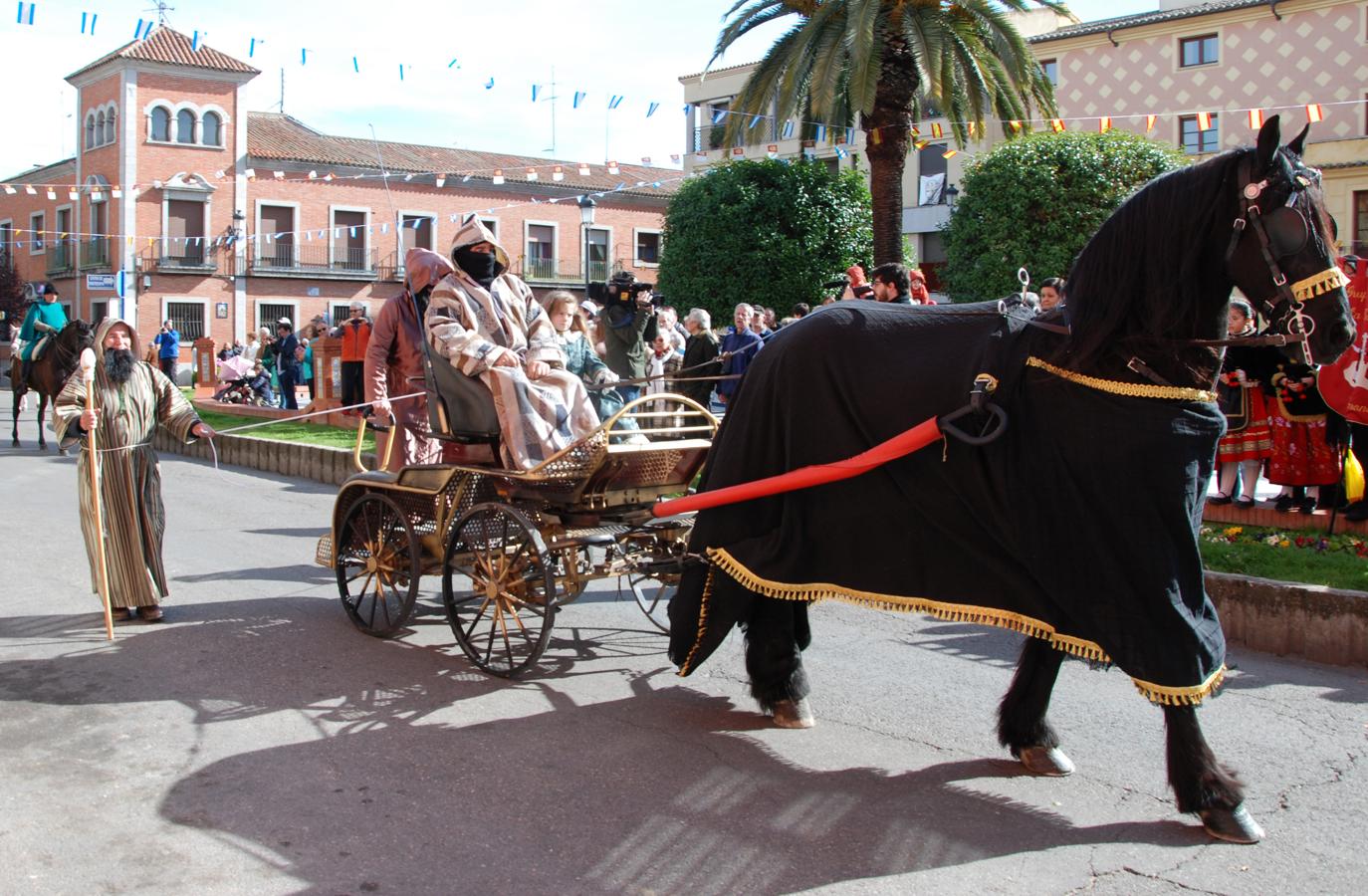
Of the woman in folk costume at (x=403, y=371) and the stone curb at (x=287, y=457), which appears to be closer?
the woman in folk costume at (x=403, y=371)

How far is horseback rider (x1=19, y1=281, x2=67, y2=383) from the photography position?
1678 cm

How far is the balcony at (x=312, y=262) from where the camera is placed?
157 ft

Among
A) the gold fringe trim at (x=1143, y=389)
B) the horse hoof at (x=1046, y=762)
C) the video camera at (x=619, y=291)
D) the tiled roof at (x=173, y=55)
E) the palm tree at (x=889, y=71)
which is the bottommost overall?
the horse hoof at (x=1046, y=762)

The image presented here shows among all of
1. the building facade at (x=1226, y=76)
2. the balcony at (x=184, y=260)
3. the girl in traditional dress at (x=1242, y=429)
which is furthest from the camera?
the balcony at (x=184, y=260)

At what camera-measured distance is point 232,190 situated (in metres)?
46.9

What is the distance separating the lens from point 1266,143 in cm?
377

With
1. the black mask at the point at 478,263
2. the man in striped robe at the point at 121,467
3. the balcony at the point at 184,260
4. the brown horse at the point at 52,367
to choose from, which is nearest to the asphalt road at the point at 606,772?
the man in striped robe at the point at 121,467

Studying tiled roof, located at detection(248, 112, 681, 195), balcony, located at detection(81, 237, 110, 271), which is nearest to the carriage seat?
tiled roof, located at detection(248, 112, 681, 195)

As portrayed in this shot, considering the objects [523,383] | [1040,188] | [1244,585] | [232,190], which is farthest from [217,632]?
[232,190]

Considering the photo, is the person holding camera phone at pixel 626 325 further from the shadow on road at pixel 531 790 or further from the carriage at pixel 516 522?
the shadow on road at pixel 531 790

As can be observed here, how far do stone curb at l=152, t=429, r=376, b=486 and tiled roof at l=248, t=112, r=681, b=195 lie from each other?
103 feet

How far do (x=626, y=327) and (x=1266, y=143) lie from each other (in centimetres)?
781

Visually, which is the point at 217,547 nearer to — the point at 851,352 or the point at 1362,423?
the point at 851,352

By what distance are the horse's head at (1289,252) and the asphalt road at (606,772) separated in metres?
1.61
